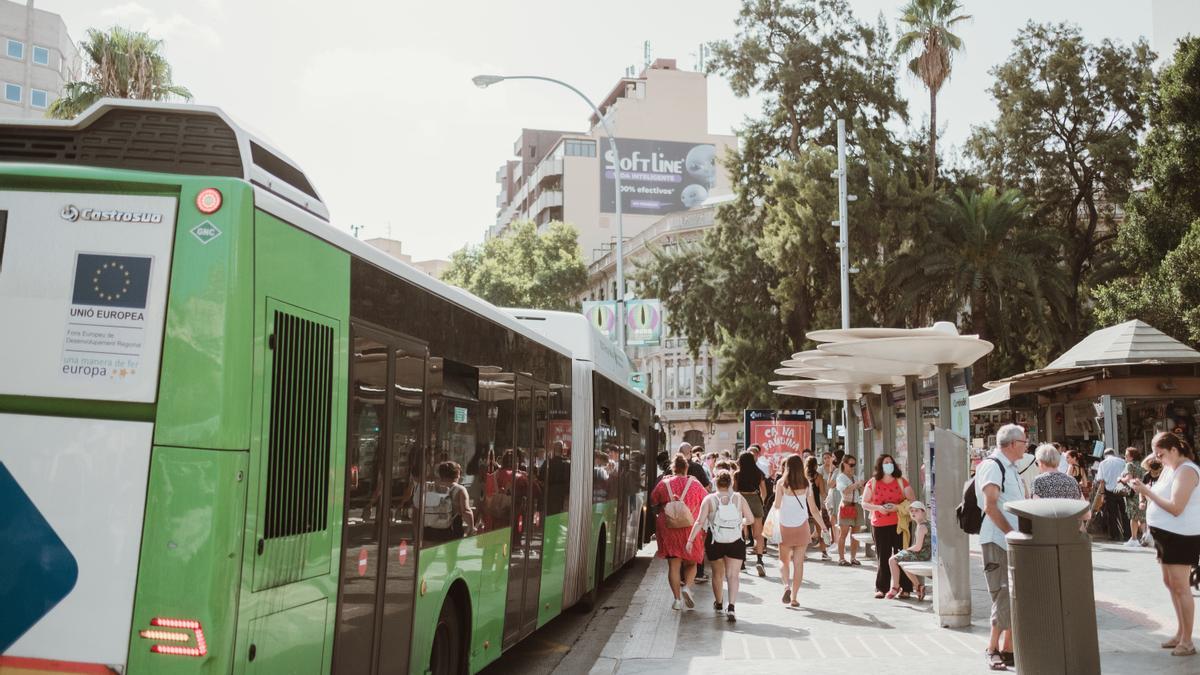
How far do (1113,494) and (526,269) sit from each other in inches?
1872

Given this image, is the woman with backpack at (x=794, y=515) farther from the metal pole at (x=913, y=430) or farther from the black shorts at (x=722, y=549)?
the metal pole at (x=913, y=430)

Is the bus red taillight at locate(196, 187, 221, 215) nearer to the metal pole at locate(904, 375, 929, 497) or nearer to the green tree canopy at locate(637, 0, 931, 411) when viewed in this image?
the metal pole at locate(904, 375, 929, 497)

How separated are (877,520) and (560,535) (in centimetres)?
451

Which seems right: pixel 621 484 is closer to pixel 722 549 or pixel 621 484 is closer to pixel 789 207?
pixel 722 549

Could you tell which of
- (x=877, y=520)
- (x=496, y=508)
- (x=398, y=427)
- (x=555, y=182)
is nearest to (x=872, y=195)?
(x=877, y=520)

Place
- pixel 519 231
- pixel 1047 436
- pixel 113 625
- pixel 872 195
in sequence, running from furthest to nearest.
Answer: pixel 519 231 → pixel 872 195 → pixel 1047 436 → pixel 113 625

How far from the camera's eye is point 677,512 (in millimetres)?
13625

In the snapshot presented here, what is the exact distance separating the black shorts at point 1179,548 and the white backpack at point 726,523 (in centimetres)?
455

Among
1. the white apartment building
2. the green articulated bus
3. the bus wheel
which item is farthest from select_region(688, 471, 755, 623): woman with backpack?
the white apartment building

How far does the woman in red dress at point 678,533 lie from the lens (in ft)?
44.7

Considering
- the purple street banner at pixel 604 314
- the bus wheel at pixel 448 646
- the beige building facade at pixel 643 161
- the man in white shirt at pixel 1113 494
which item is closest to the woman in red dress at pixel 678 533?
the bus wheel at pixel 448 646

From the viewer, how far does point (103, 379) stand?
4.74 metres

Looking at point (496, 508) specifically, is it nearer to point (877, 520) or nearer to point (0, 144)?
point (0, 144)

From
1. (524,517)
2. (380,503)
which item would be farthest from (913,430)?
(380,503)
